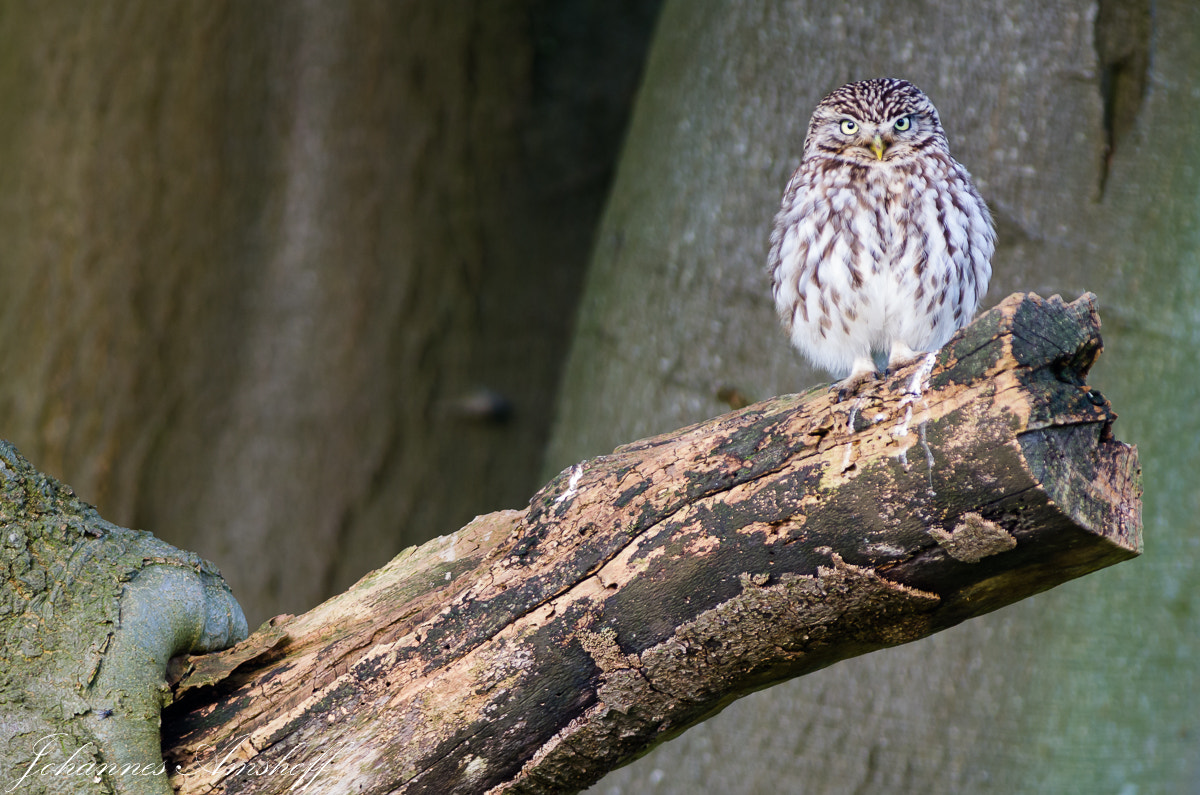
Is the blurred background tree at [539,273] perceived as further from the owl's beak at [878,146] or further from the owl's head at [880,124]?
the owl's beak at [878,146]

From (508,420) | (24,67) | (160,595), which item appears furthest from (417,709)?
(24,67)

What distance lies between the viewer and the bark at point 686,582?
1831 mm

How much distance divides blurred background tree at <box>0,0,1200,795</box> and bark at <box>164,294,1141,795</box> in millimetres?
1653

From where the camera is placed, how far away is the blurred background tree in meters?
3.58

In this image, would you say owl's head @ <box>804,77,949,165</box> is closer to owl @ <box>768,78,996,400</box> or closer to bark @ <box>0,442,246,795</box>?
owl @ <box>768,78,996,400</box>

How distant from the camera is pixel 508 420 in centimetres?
537

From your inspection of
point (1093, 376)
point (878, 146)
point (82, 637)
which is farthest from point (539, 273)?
point (82, 637)

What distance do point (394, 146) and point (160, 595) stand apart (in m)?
3.00

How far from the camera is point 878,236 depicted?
3.11 meters

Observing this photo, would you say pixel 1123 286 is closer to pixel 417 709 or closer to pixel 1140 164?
pixel 1140 164

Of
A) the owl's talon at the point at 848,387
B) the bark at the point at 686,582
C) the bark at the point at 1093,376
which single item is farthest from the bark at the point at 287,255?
the owl's talon at the point at 848,387

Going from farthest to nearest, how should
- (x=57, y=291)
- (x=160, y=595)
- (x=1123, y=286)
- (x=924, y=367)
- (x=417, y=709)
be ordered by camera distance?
(x=57, y=291) → (x=1123, y=286) → (x=160, y=595) → (x=417, y=709) → (x=924, y=367)

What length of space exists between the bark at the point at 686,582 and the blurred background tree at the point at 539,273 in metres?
1.65

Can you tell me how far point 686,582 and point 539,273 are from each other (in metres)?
3.55
